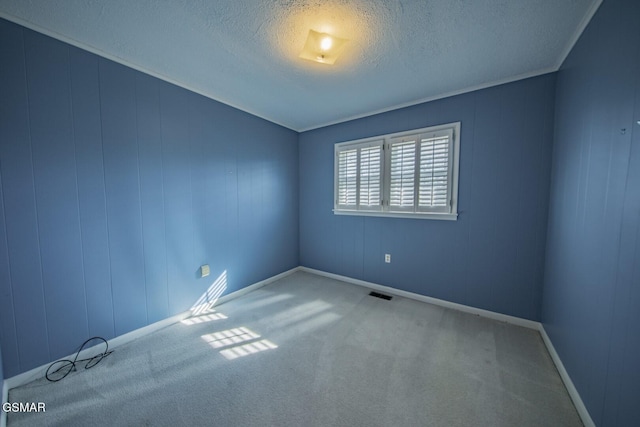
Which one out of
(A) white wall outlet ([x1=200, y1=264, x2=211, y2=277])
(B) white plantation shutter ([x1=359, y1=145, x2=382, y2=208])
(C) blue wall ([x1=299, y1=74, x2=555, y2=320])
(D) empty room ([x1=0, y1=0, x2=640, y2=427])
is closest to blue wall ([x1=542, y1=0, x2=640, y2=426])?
(D) empty room ([x1=0, y1=0, x2=640, y2=427])

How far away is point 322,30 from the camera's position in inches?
60.7

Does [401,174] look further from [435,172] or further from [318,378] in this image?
[318,378]

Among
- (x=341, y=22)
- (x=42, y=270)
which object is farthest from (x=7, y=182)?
(x=341, y=22)

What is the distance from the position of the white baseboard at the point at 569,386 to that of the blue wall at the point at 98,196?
3.14 m

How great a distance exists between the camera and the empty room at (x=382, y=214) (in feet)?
4.25

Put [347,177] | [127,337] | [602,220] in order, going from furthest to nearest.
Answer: [347,177] → [127,337] → [602,220]

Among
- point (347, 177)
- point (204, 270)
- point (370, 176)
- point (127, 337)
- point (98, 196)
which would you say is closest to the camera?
point (98, 196)

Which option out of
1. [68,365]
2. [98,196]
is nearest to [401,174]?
[98,196]

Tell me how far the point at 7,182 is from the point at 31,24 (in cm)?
109

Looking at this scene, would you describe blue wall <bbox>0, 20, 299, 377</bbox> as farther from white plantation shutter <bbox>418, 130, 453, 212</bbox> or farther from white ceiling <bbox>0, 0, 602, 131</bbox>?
white plantation shutter <bbox>418, 130, 453, 212</bbox>

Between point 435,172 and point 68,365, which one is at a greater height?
point 435,172

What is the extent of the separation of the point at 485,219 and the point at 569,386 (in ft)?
4.66

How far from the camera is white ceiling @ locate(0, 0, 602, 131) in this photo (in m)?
1.36

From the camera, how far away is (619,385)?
1.01 meters
